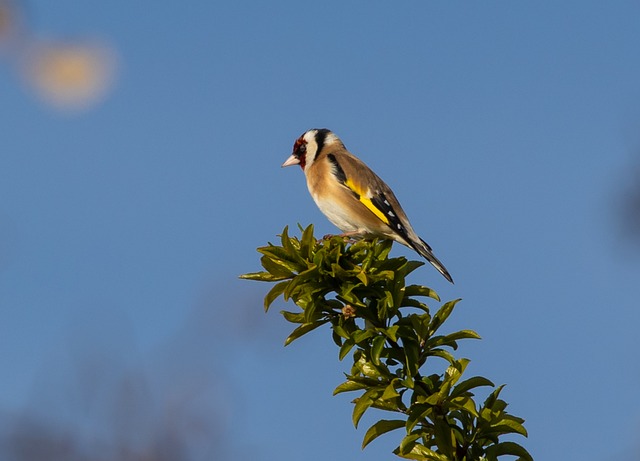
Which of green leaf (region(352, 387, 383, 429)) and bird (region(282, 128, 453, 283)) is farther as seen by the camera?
bird (region(282, 128, 453, 283))

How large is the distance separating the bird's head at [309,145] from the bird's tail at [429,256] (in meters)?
2.09

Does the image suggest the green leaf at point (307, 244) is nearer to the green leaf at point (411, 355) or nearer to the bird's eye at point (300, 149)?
the green leaf at point (411, 355)

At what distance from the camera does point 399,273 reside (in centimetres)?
439

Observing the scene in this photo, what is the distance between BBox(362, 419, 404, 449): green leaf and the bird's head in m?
6.41

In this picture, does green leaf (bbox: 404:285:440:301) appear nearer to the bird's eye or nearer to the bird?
the bird

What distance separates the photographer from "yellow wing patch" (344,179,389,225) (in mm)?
8867

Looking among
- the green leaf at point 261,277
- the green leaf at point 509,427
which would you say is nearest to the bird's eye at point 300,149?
the green leaf at point 261,277

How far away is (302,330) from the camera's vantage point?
4.31 meters

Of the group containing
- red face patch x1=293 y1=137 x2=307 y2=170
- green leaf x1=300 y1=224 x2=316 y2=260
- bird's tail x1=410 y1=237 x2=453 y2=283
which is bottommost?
green leaf x1=300 y1=224 x2=316 y2=260

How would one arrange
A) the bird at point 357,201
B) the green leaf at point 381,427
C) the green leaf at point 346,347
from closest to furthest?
the green leaf at point 381,427 < the green leaf at point 346,347 < the bird at point 357,201

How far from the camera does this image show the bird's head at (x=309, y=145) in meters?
10.3

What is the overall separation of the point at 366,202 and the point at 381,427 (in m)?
5.18

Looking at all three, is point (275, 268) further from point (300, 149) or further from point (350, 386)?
point (300, 149)

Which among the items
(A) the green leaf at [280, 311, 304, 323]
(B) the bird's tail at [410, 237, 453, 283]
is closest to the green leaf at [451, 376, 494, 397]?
(A) the green leaf at [280, 311, 304, 323]
